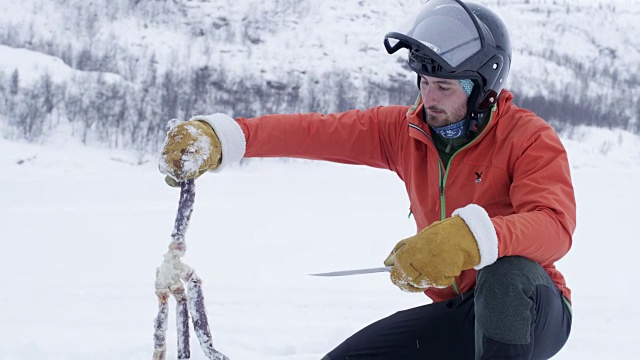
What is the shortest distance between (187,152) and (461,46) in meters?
0.83

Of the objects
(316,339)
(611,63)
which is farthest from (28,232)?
(611,63)

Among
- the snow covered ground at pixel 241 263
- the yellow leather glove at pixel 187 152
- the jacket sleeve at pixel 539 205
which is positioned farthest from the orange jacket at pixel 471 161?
the snow covered ground at pixel 241 263

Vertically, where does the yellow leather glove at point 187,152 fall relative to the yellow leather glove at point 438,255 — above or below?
above

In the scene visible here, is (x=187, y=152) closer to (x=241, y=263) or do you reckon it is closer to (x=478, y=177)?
(x=478, y=177)

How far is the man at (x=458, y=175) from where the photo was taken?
4.44 ft

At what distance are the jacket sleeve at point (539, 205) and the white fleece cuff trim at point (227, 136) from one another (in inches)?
29.1

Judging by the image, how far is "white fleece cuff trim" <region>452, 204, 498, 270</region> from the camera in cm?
130

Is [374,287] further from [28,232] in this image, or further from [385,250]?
[28,232]

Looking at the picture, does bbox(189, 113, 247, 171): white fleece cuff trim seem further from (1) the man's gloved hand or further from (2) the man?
(1) the man's gloved hand

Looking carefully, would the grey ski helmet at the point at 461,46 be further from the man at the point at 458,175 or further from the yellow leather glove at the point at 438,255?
the yellow leather glove at the point at 438,255

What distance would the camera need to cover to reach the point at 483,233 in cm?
130

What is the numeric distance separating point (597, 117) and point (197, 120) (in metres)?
27.5

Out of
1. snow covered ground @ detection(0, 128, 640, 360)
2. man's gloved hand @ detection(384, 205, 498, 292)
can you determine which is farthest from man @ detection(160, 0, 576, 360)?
snow covered ground @ detection(0, 128, 640, 360)

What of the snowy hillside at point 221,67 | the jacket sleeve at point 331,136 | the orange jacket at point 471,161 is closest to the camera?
the orange jacket at point 471,161
